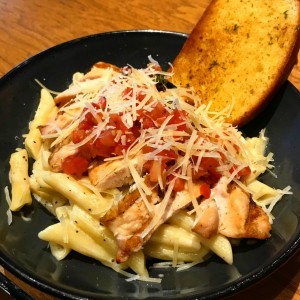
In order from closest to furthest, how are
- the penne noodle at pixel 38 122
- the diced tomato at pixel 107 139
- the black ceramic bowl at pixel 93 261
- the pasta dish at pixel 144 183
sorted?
the black ceramic bowl at pixel 93 261
the pasta dish at pixel 144 183
the diced tomato at pixel 107 139
the penne noodle at pixel 38 122

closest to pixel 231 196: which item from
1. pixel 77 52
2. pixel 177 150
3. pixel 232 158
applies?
pixel 232 158

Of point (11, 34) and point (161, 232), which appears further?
point (11, 34)

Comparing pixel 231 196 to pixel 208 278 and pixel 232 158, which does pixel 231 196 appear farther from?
pixel 208 278

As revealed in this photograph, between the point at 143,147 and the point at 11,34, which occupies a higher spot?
the point at 143,147

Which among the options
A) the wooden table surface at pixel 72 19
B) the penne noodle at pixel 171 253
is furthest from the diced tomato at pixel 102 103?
the wooden table surface at pixel 72 19

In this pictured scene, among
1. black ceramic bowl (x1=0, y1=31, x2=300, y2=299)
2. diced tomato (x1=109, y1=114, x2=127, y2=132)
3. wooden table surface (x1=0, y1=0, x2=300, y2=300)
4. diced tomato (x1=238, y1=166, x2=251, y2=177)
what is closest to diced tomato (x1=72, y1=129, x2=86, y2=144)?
diced tomato (x1=109, y1=114, x2=127, y2=132)

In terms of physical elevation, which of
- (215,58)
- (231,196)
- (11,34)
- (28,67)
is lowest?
(11,34)

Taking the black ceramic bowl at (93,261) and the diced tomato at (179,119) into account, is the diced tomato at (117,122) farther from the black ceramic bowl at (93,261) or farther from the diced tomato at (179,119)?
the black ceramic bowl at (93,261)
